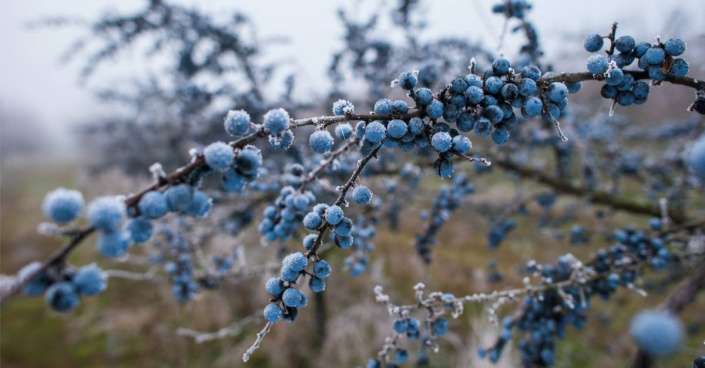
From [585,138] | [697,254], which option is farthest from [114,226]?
[585,138]

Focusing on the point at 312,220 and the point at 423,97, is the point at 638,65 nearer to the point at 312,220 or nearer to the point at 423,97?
the point at 423,97

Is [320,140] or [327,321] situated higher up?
[320,140]

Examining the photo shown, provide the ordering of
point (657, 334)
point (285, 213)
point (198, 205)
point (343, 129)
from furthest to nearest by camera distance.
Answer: point (285, 213) → point (343, 129) → point (198, 205) → point (657, 334)

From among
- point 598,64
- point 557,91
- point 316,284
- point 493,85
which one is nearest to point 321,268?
point 316,284

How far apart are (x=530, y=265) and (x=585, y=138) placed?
2.03m

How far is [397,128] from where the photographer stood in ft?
3.20

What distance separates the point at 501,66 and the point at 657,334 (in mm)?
766

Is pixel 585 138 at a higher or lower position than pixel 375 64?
higher

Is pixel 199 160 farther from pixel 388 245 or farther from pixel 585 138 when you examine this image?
pixel 388 245

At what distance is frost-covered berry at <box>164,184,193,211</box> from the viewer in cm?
78

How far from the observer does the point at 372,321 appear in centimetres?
553

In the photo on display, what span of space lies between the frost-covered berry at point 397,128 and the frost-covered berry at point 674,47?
0.81 metres

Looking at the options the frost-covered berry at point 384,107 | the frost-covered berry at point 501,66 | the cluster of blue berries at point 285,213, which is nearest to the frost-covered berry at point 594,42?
the frost-covered berry at point 501,66

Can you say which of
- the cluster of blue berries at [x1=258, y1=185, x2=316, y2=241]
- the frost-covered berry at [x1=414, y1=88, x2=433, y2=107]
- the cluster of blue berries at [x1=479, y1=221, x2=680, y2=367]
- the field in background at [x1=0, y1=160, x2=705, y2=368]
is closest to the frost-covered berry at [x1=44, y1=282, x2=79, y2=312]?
the cluster of blue berries at [x1=258, y1=185, x2=316, y2=241]
